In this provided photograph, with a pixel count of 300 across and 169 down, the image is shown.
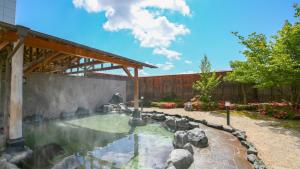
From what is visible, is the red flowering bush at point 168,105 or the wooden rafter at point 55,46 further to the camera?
the red flowering bush at point 168,105

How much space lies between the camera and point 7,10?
17.3 metres

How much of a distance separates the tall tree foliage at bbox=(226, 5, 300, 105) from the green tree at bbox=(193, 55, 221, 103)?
84.8 inches

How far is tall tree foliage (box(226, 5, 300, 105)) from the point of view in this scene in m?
7.61

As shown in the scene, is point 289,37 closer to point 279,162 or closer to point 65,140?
point 279,162

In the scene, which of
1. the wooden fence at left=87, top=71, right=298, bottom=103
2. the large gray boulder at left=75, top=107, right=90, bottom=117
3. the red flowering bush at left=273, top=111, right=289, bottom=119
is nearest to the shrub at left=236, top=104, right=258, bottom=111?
the wooden fence at left=87, top=71, right=298, bottom=103

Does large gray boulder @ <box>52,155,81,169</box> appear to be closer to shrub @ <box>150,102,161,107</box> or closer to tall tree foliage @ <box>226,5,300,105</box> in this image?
tall tree foliage @ <box>226,5,300,105</box>

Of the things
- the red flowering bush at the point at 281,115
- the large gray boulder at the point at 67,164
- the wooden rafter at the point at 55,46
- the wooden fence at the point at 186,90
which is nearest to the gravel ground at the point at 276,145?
the red flowering bush at the point at 281,115

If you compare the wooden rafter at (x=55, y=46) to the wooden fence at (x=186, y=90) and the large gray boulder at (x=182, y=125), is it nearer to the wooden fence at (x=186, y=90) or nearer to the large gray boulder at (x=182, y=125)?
the large gray boulder at (x=182, y=125)

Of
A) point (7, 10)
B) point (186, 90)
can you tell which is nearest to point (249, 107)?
point (186, 90)

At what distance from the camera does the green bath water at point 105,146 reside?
402cm

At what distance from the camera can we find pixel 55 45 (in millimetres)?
5227

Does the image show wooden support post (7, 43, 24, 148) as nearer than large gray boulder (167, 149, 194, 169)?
No

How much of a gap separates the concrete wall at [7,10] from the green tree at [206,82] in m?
17.9

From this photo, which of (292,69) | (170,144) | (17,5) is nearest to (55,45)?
(170,144)
